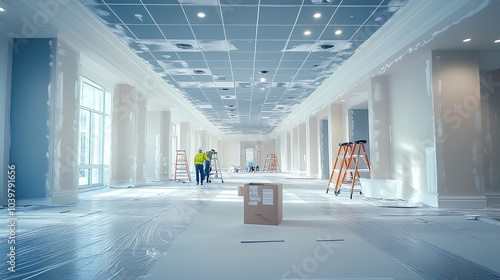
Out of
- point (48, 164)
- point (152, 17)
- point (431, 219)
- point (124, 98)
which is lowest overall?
point (431, 219)

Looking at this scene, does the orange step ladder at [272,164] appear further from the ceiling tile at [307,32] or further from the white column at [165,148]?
the ceiling tile at [307,32]

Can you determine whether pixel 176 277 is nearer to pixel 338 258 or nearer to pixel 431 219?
pixel 338 258

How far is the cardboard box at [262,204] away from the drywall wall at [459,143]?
3.49 meters

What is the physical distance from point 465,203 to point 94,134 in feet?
32.6

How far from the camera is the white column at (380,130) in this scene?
7.73 metres

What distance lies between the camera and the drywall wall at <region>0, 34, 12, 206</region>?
575 centimetres

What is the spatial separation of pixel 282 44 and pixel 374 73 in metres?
2.38

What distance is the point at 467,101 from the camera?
5.86 m

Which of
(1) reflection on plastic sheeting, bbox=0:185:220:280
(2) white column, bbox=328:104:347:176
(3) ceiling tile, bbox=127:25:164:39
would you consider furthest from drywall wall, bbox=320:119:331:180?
(1) reflection on plastic sheeting, bbox=0:185:220:280

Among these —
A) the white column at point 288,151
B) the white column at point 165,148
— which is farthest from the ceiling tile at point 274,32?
the white column at point 288,151

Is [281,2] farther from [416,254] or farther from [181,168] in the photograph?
[181,168]

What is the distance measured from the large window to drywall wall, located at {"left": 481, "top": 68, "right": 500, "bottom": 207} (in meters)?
9.73

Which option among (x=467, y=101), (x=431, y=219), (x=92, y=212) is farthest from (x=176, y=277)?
(x=467, y=101)

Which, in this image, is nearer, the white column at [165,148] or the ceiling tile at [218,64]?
the ceiling tile at [218,64]
